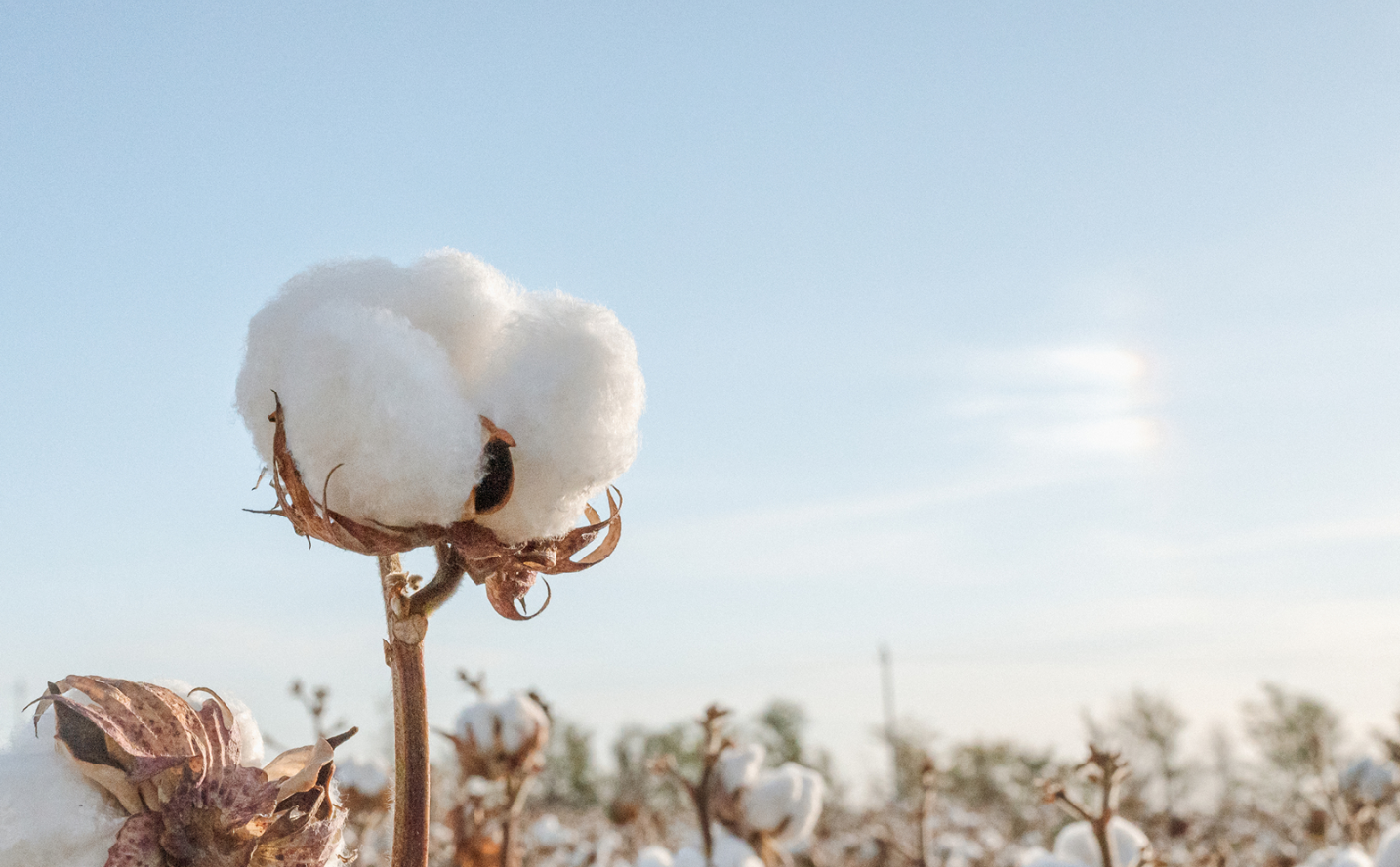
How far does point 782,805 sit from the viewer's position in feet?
9.69

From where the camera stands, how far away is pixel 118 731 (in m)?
0.81

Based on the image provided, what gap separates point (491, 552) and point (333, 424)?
0.15 metres

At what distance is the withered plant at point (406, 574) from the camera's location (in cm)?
86

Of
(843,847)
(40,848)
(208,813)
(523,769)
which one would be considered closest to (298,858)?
(208,813)

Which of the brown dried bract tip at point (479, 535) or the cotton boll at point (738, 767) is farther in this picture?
the cotton boll at point (738, 767)

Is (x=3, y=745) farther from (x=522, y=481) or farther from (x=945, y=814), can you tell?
(x=945, y=814)

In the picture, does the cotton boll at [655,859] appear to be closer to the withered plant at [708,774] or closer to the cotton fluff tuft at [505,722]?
the withered plant at [708,774]

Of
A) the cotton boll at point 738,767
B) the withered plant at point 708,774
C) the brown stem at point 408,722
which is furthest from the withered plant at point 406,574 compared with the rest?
the cotton boll at point 738,767

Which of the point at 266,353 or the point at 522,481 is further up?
the point at 266,353

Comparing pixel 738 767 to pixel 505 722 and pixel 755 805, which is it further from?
→ pixel 505 722

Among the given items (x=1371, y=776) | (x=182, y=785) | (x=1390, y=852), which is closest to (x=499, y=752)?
(x=1390, y=852)

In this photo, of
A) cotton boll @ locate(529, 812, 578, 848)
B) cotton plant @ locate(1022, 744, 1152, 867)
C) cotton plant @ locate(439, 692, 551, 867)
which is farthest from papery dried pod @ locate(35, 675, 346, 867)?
cotton boll @ locate(529, 812, 578, 848)

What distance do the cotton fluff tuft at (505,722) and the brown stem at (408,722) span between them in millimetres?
1929

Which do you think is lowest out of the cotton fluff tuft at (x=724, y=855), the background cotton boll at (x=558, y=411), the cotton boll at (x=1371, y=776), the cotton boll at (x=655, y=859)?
the cotton boll at (x=1371, y=776)
